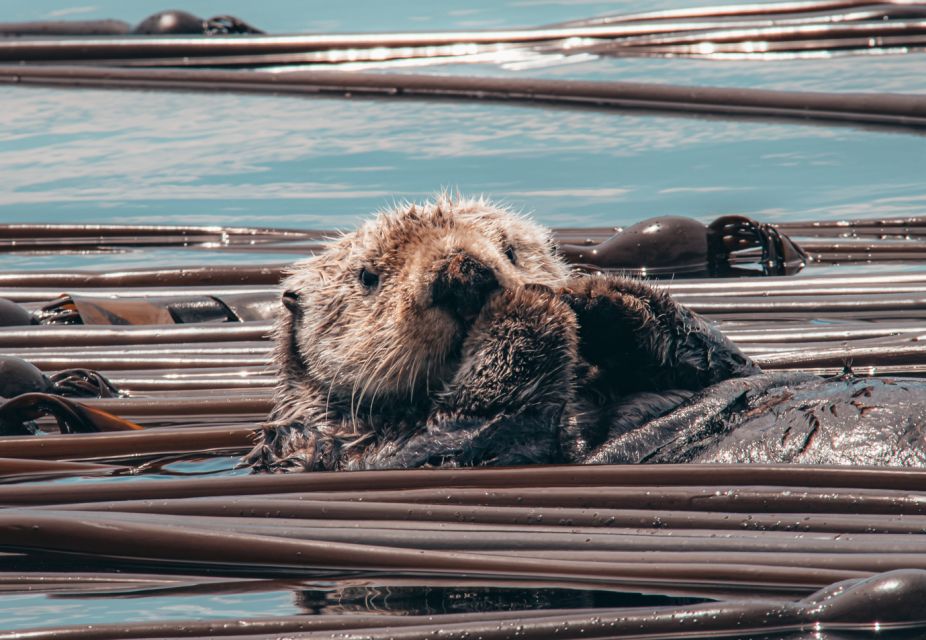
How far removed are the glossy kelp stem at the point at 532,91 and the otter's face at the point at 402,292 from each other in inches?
198

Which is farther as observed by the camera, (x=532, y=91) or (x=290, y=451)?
(x=532, y=91)

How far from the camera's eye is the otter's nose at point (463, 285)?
3.72m

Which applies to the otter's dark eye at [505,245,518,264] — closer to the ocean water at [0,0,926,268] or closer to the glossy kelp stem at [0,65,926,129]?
the ocean water at [0,0,926,268]

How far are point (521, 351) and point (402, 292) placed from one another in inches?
15.5

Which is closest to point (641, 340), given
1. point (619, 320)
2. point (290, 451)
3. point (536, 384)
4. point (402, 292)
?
point (619, 320)

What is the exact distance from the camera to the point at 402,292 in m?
3.89

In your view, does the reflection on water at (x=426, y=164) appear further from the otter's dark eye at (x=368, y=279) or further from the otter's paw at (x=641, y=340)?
the otter's paw at (x=641, y=340)

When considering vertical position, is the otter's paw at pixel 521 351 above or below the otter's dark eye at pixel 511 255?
below

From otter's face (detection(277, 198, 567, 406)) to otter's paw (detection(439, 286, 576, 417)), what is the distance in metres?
0.07

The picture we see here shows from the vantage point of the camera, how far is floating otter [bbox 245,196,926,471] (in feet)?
11.9

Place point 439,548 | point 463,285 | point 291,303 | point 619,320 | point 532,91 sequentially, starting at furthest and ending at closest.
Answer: point 532,91
point 291,303
point 619,320
point 463,285
point 439,548

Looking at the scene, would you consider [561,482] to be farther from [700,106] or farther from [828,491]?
[700,106]

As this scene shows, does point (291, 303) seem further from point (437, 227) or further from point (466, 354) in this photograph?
point (466, 354)

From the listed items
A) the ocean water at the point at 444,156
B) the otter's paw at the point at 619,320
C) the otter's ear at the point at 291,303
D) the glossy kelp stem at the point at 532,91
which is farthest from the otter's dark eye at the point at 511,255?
the glossy kelp stem at the point at 532,91
